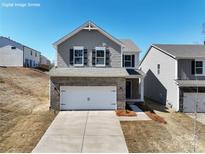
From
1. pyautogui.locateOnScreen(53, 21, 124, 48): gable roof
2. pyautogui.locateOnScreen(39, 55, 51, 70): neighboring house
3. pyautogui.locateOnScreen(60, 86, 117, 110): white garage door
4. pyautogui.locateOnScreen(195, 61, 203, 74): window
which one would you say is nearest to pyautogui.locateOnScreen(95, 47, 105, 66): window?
pyautogui.locateOnScreen(53, 21, 124, 48): gable roof

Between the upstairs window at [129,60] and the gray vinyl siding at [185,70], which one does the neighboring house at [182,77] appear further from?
the upstairs window at [129,60]

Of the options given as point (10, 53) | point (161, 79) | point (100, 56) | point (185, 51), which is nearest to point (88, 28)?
point (100, 56)

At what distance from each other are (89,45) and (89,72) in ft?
9.27

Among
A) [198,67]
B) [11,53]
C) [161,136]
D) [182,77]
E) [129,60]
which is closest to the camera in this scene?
[161,136]

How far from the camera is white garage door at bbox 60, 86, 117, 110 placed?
1728cm

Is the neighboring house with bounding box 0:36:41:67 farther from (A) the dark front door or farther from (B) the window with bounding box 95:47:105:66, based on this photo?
(B) the window with bounding box 95:47:105:66

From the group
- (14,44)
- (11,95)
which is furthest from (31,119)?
(14,44)

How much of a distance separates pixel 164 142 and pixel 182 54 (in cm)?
1213

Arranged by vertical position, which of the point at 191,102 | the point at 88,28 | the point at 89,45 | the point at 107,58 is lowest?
the point at 191,102

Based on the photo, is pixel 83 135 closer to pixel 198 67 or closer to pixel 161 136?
pixel 161 136

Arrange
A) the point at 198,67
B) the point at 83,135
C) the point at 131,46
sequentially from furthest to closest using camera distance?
the point at 131,46 < the point at 198,67 < the point at 83,135

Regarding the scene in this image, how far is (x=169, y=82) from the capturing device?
68.3ft

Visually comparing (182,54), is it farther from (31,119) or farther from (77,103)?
(31,119)

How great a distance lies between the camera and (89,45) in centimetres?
1862
